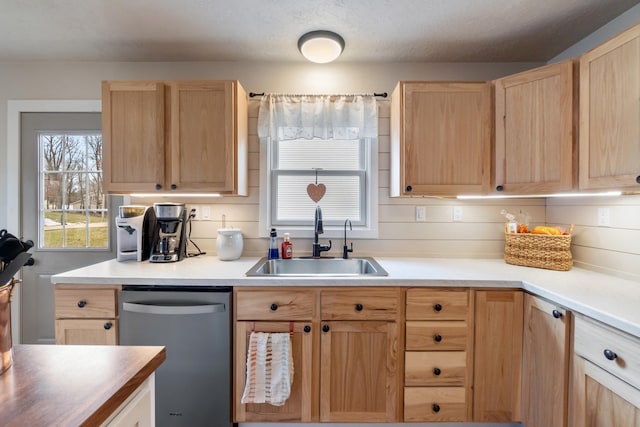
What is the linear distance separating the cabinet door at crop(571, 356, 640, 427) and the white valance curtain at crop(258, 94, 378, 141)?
1.67 meters

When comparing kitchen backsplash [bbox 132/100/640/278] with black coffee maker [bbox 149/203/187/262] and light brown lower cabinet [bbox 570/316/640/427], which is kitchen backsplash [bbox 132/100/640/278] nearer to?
black coffee maker [bbox 149/203/187/262]

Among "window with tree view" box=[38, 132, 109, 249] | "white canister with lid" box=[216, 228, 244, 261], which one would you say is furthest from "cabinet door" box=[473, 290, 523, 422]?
"window with tree view" box=[38, 132, 109, 249]

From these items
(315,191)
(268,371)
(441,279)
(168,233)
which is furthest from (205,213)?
(441,279)

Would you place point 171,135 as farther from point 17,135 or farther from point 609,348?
point 609,348

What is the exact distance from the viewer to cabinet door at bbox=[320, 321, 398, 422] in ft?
5.26

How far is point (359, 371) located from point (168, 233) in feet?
4.85

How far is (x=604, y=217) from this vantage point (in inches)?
69.2

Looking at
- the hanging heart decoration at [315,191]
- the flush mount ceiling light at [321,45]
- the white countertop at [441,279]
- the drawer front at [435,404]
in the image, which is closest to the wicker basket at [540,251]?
→ the white countertop at [441,279]

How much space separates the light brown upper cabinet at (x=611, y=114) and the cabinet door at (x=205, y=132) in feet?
6.40

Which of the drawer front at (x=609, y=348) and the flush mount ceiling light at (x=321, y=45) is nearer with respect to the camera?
the drawer front at (x=609, y=348)

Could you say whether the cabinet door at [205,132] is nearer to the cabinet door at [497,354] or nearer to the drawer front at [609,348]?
the cabinet door at [497,354]

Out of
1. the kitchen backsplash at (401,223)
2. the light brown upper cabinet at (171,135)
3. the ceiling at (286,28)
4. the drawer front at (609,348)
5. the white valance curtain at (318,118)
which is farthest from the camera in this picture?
the kitchen backsplash at (401,223)

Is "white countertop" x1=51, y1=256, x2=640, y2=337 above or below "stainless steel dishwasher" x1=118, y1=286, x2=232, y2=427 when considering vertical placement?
above

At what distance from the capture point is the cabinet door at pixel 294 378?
1.60m
